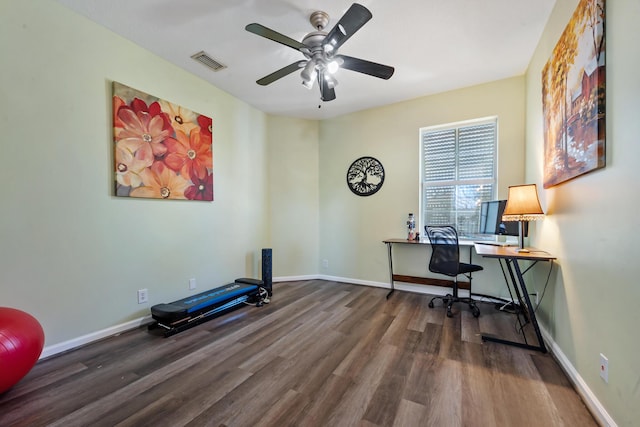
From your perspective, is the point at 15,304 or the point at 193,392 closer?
the point at 193,392

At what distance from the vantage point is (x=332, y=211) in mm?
4434

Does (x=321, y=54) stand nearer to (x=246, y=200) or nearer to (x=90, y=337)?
(x=246, y=200)

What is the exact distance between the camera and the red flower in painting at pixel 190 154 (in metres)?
2.85

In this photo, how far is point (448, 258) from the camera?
9.91 ft

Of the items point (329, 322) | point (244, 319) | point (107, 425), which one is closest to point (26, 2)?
point (107, 425)

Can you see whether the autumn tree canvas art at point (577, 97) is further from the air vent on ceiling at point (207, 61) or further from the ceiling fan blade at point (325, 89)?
the air vent on ceiling at point (207, 61)

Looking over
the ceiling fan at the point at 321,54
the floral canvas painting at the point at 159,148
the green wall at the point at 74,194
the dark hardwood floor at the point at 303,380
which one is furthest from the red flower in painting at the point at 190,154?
the dark hardwood floor at the point at 303,380

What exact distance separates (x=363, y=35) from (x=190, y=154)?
2.27 meters

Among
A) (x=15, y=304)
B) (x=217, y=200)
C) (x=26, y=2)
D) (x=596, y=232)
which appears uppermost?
(x=26, y=2)

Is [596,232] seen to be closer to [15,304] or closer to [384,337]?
[384,337]

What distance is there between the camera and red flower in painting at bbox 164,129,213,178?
2846 mm

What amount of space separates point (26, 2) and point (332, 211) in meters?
3.82

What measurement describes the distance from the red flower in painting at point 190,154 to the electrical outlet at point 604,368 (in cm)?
370

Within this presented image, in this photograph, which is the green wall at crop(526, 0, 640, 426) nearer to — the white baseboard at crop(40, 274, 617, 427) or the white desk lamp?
the white baseboard at crop(40, 274, 617, 427)
